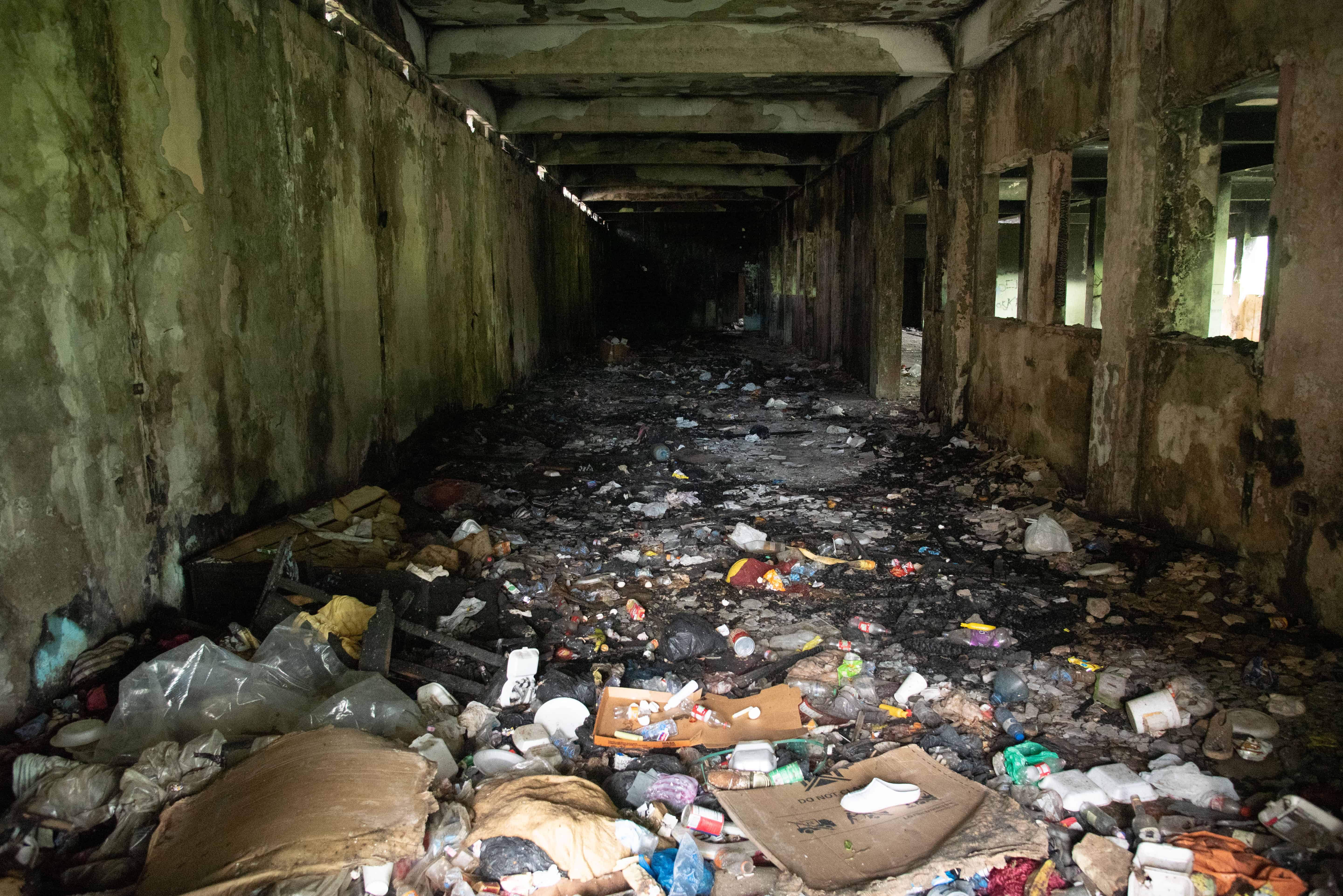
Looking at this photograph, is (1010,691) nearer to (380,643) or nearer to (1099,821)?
(1099,821)

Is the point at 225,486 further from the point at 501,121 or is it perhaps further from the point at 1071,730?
the point at 501,121

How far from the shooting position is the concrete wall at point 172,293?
103 inches

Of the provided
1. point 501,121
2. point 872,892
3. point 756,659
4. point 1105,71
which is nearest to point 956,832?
point 872,892

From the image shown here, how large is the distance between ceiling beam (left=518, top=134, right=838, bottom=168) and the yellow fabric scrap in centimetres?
848

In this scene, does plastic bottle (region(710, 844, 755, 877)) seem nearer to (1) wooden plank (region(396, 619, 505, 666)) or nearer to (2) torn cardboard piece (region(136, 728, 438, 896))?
(2) torn cardboard piece (region(136, 728, 438, 896))

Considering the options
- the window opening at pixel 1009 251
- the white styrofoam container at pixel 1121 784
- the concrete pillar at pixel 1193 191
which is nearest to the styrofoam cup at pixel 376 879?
the white styrofoam container at pixel 1121 784

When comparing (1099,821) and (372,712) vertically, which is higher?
(372,712)

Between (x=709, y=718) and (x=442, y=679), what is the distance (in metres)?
0.90

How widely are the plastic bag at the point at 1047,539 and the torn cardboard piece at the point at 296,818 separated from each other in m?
3.17

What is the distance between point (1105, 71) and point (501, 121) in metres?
5.87

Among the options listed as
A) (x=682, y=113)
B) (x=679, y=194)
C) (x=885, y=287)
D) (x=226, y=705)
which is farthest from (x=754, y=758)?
(x=679, y=194)

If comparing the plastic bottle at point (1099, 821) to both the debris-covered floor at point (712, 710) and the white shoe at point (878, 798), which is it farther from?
the white shoe at point (878, 798)

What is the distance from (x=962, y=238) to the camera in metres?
6.68

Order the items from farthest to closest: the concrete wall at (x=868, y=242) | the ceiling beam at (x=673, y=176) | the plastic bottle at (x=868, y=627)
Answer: the ceiling beam at (x=673, y=176) → the concrete wall at (x=868, y=242) → the plastic bottle at (x=868, y=627)
